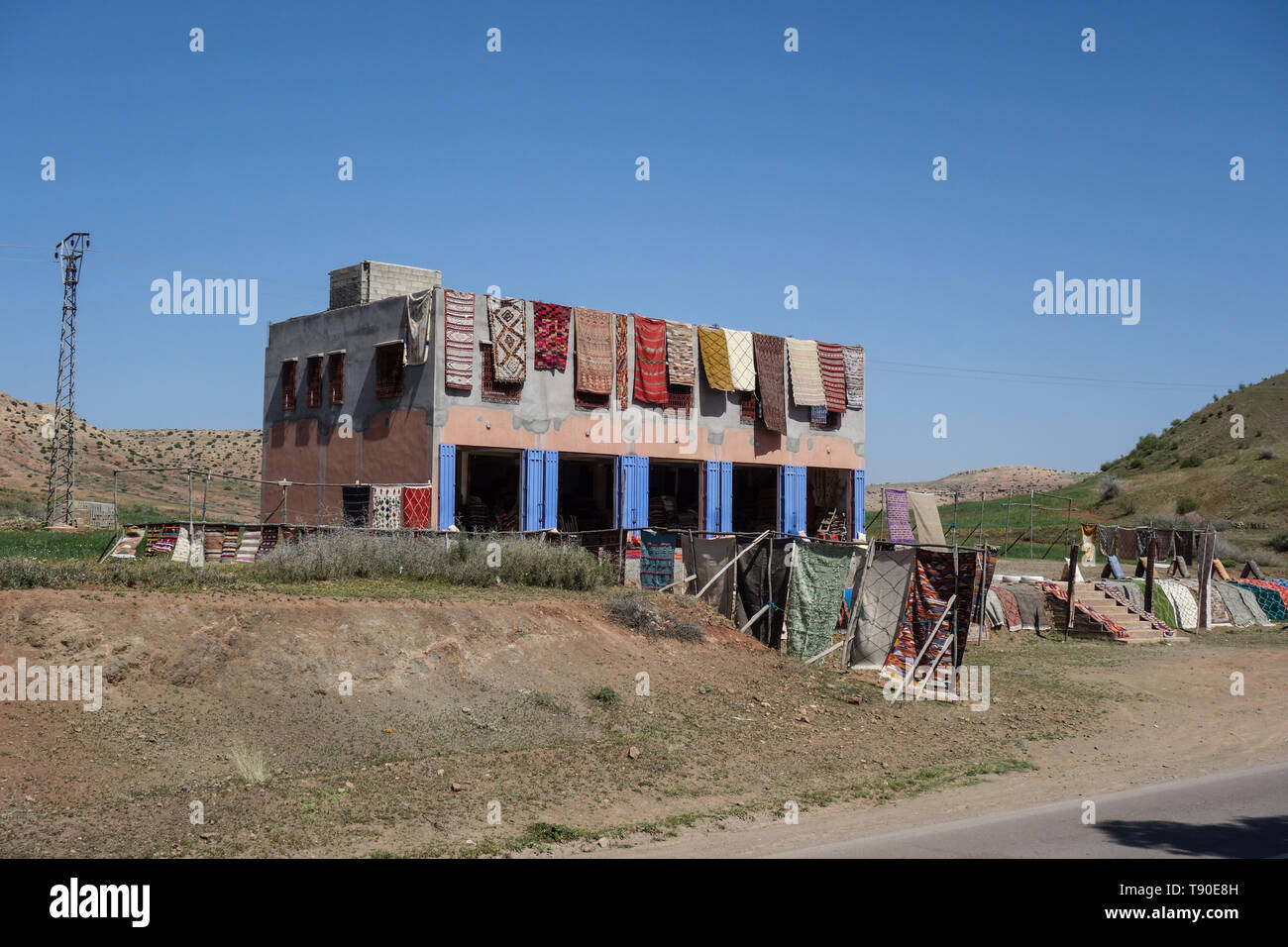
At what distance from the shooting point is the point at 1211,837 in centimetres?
880

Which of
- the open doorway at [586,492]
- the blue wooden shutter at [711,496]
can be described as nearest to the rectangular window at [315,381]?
the open doorway at [586,492]

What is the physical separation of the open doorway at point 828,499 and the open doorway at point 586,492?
721 centimetres

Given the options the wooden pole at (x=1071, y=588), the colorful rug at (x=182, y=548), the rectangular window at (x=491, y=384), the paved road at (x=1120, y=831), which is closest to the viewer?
the paved road at (x=1120, y=831)

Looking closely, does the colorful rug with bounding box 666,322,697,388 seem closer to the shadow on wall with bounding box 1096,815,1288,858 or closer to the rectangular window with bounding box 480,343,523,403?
the rectangular window with bounding box 480,343,523,403

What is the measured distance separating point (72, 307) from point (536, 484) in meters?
33.9

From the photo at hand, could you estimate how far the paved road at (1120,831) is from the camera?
8.25 metres

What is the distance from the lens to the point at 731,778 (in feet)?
37.3

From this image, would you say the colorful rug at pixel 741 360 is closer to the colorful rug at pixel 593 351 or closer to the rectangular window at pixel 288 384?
the colorful rug at pixel 593 351

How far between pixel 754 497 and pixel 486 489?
32.0 ft

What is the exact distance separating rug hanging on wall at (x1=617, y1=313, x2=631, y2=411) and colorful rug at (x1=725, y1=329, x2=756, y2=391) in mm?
3628

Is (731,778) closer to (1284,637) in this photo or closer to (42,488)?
(1284,637)

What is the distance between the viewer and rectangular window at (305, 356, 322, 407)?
101 feet
